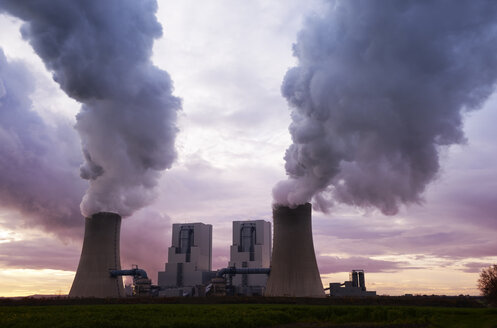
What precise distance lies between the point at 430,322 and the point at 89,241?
32.5m

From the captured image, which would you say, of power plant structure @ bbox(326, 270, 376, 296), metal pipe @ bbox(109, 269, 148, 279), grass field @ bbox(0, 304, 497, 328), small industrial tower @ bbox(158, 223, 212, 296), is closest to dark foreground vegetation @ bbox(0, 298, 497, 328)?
grass field @ bbox(0, 304, 497, 328)

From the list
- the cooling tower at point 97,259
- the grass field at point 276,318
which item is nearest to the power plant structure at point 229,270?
the cooling tower at point 97,259

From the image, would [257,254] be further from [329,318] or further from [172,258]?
[329,318]

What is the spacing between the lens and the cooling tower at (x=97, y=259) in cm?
4086

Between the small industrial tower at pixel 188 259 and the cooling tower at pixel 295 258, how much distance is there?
24.5 m

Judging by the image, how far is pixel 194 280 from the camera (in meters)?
62.8

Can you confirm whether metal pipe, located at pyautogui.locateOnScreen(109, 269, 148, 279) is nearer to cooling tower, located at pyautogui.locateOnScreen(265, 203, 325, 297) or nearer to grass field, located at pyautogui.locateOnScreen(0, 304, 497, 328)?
cooling tower, located at pyautogui.locateOnScreen(265, 203, 325, 297)

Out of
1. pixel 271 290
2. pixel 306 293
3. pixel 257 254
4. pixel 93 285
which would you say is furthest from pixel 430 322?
pixel 257 254

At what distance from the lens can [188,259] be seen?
2625 inches

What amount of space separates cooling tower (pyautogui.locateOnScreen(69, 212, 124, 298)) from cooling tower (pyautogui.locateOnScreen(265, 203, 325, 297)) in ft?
55.6

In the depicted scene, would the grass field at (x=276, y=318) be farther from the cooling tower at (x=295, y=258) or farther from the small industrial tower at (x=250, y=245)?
the small industrial tower at (x=250, y=245)

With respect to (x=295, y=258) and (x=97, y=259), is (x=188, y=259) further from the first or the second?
(x=295, y=258)

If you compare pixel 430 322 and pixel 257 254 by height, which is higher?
pixel 257 254

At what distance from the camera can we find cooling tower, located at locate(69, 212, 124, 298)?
40856 millimetres
